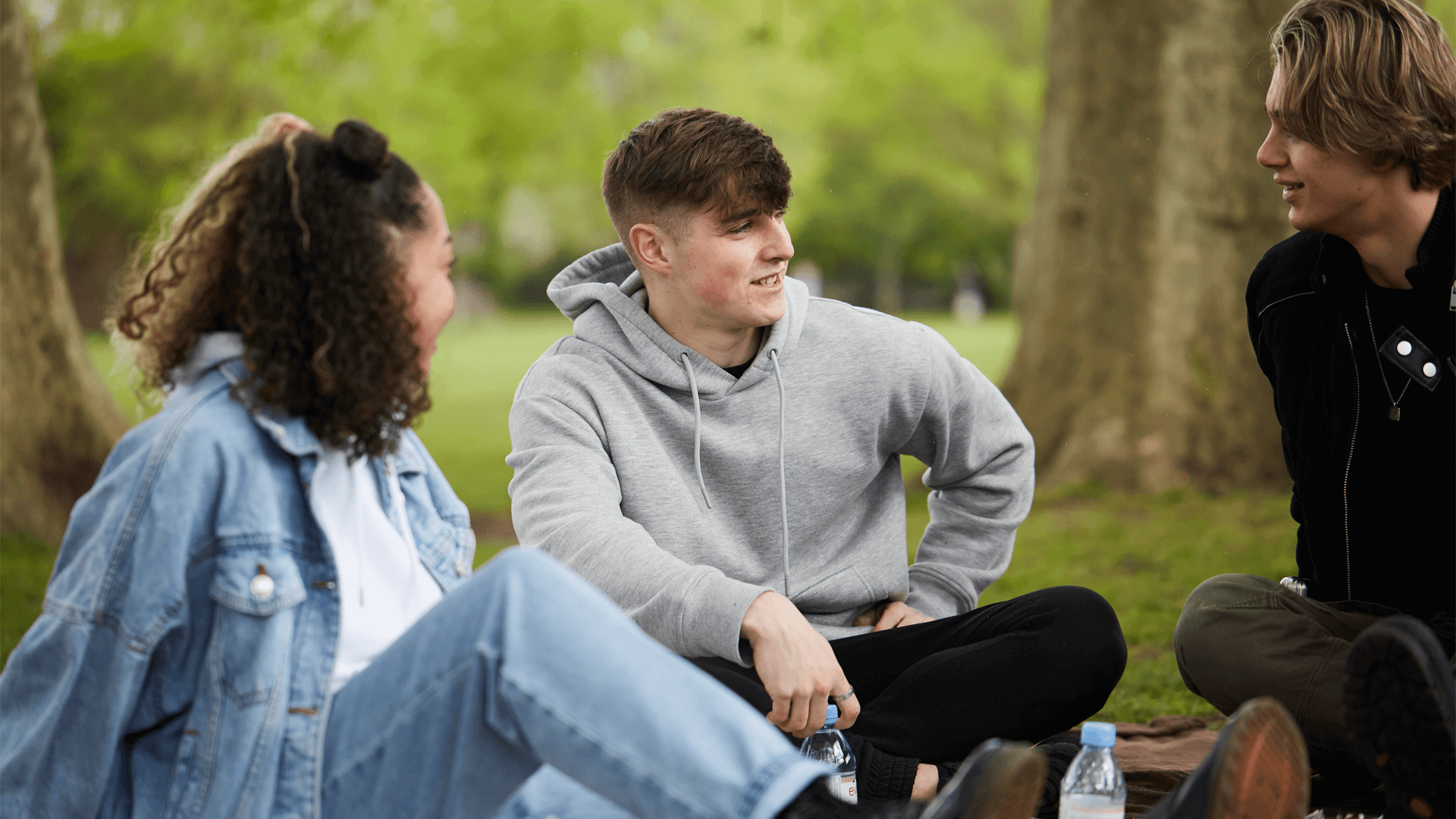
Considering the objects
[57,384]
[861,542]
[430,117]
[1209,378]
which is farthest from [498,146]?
[861,542]

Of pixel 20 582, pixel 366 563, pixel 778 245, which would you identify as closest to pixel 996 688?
pixel 778 245

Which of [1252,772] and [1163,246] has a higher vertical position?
[1163,246]

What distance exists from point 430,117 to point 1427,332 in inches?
417

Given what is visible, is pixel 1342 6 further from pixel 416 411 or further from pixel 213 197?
pixel 213 197

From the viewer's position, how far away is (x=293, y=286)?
166 cm

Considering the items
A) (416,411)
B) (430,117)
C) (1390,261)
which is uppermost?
(430,117)

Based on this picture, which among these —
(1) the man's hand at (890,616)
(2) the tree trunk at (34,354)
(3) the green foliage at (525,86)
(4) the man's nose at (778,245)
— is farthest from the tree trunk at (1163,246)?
(2) the tree trunk at (34,354)

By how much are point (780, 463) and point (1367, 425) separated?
44.9 inches

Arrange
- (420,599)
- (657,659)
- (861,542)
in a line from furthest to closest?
1. (861,542)
2. (420,599)
3. (657,659)

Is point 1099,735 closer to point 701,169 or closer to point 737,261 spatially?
point 737,261

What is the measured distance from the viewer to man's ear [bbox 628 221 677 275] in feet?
8.57

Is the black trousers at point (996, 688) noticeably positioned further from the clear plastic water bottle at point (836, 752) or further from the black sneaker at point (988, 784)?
the black sneaker at point (988, 784)

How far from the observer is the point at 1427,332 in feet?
7.32

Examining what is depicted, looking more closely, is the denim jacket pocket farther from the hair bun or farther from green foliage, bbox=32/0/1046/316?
green foliage, bbox=32/0/1046/316
